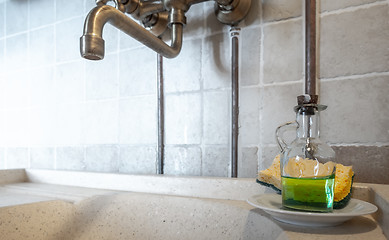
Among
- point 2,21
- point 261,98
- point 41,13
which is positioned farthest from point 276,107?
point 2,21

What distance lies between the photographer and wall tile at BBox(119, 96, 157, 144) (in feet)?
2.91

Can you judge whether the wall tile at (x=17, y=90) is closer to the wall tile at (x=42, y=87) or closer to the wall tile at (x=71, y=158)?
the wall tile at (x=42, y=87)

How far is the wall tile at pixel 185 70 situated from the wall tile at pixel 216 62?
0.07 feet

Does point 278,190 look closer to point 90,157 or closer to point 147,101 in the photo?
point 147,101

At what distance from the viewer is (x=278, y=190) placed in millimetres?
526

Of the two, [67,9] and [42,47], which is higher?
[67,9]

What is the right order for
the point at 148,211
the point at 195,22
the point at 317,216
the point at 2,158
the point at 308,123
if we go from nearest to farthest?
the point at 317,216 < the point at 308,123 < the point at 148,211 < the point at 195,22 < the point at 2,158

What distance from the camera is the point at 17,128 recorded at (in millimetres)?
1216

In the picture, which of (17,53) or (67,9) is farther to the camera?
(17,53)

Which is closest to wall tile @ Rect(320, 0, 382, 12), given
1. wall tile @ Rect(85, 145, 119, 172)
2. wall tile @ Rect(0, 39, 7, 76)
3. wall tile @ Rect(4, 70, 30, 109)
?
wall tile @ Rect(85, 145, 119, 172)

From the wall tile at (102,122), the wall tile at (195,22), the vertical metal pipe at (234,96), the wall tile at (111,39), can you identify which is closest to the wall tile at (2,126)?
the wall tile at (102,122)

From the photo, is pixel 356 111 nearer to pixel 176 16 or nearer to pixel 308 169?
pixel 308 169

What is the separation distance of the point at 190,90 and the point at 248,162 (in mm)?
257

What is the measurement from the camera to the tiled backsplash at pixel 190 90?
636mm
